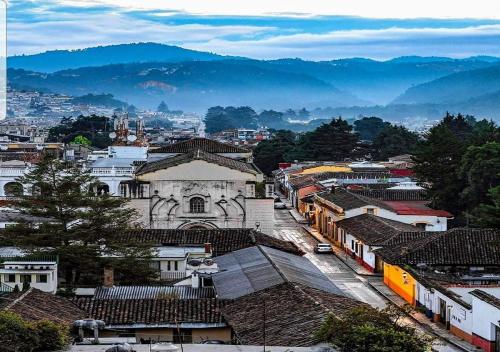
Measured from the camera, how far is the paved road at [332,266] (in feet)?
116

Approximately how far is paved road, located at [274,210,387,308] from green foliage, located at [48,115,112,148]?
44464 millimetres

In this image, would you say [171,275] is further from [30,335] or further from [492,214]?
[30,335]

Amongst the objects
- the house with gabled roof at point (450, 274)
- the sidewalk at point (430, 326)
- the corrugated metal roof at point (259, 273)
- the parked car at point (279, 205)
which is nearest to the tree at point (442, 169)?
the parked car at point (279, 205)

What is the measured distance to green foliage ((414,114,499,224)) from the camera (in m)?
48.2

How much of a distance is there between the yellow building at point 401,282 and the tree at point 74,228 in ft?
26.7

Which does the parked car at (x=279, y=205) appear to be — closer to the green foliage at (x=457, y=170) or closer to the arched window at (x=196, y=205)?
the green foliage at (x=457, y=170)

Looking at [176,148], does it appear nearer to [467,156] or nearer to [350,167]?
[467,156]

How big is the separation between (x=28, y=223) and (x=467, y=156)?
78.4ft

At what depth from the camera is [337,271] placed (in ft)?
135

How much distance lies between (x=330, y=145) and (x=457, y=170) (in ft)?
131

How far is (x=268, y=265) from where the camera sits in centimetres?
2727

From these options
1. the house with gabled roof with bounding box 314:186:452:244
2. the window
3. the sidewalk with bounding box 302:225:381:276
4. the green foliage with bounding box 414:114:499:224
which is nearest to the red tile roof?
the house with gabled roof with bounding box 314:186:452:244

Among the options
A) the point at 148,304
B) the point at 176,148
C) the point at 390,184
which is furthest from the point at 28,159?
the point at 148,304

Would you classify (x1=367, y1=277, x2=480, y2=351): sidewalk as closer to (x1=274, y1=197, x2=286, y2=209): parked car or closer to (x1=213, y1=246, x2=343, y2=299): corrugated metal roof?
(x1=213, y1=246, x2=343, y2=299): corrugated metal roof
